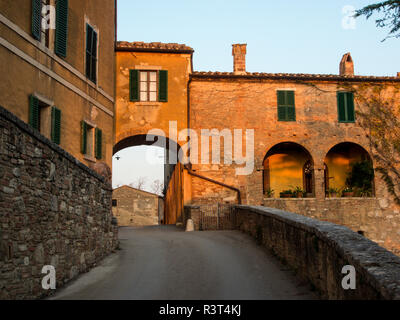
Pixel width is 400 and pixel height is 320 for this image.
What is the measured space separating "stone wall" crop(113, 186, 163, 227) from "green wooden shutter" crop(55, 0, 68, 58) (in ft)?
86.7

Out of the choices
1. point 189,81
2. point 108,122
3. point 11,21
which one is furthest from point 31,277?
point 189,81

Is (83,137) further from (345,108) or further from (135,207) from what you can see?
(135,207)

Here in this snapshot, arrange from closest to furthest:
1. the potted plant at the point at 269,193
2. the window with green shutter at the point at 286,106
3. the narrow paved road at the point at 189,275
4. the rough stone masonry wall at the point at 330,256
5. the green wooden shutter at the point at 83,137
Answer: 1. the rough stone masonry wall at the point at 330,256
2. the narrow paved road at the point at 189,275
3. the green wooden shutter at the point at 83,137
4. the window with green shutter at the point at 286,106
5. the potted plant at the point at 269,193

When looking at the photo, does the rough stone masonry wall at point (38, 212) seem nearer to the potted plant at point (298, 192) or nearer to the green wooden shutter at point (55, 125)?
the green wooden shutter at point (55, 125)

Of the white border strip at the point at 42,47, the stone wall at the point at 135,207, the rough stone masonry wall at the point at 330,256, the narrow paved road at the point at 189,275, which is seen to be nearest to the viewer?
the rough stone masonry wall at the point at 330,256

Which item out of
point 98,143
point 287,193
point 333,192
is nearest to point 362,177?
point 333,192

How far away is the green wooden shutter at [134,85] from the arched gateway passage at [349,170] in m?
9.40

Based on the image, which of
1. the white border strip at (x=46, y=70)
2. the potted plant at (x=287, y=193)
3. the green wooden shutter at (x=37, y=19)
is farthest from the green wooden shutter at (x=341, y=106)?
the green wooden shutter at (x=37, y=19)

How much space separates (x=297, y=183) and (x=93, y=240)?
13411mm

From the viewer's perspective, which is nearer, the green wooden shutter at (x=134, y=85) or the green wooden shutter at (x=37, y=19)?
the green wooden shutter at (x=37, y=19)

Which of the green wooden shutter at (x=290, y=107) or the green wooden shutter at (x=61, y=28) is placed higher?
the green wooden shutter at (x=61, y=28)

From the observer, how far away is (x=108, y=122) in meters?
15.5

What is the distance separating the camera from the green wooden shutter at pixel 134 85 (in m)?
16.5

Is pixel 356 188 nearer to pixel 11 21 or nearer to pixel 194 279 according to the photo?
pixel 194 279
